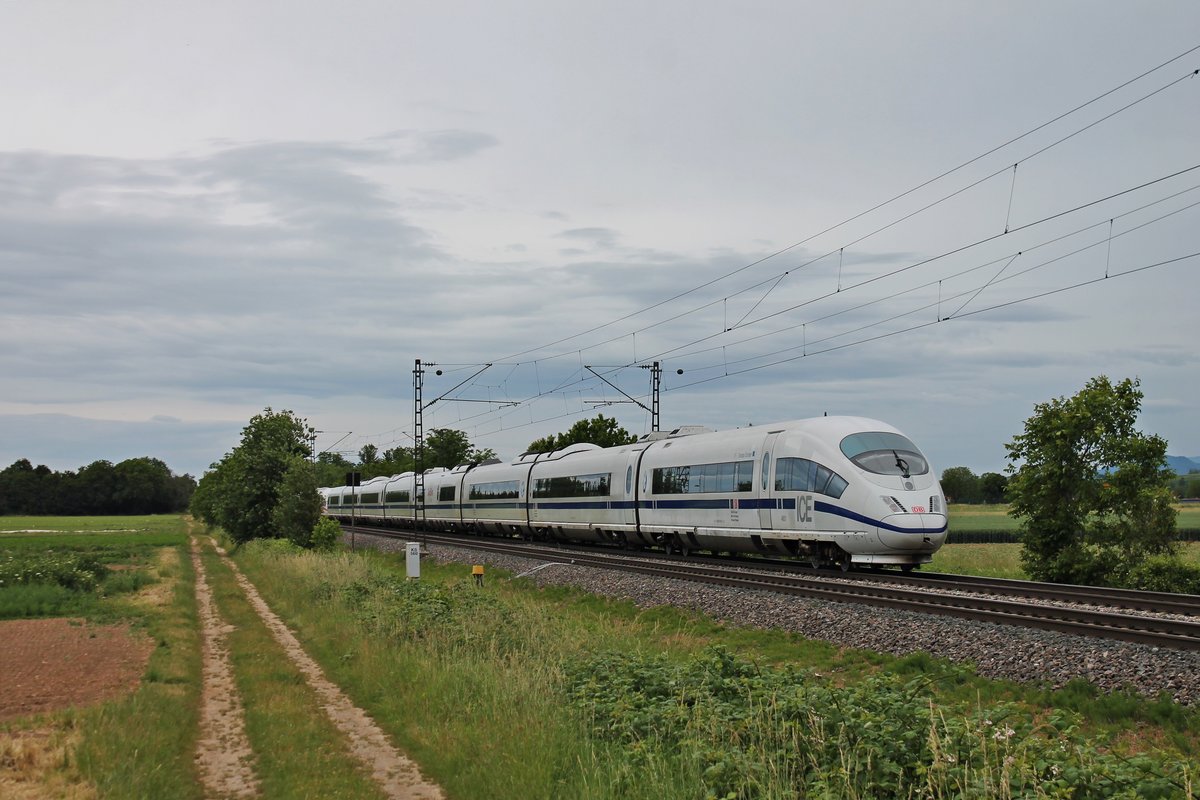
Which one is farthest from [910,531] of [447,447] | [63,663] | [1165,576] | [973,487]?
[973,487]

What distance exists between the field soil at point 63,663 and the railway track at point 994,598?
11.3 m

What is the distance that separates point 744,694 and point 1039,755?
11.5 feet

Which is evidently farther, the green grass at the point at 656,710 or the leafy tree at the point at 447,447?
the leafy tree at the point at 447,447

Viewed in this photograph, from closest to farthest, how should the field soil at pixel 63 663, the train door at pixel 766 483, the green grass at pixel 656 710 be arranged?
the green grass at pixel 656 710 → the field soil at pixel 63 663 → the train door at pixel 766 483

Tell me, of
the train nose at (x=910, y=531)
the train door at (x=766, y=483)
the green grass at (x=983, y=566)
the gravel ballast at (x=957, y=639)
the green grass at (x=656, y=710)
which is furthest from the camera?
the green grass at (x=983, y=566)

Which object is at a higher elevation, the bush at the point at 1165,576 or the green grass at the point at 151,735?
the bush at the point at 1165,576

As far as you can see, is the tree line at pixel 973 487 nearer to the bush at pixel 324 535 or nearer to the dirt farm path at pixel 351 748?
the bush at pixel 324 535

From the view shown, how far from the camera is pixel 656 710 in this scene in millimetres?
9742

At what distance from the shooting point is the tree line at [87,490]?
511 ft

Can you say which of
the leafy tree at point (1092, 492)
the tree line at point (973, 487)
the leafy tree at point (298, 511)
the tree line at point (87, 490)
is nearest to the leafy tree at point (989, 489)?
the tree line at point (973, 487)

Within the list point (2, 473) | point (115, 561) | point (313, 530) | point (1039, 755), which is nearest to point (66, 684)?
point (1039, 755)

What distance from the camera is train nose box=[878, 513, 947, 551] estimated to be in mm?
21266

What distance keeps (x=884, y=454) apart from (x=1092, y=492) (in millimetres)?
4650

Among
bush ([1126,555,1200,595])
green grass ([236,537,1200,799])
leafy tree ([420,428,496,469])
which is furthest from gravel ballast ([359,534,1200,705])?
leafy tree ([420,428,496,469])
